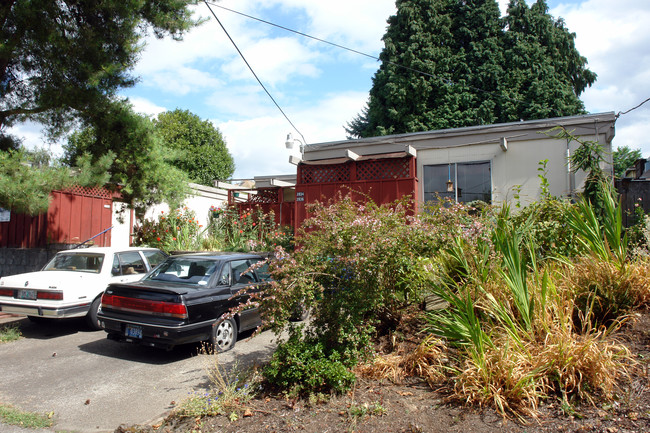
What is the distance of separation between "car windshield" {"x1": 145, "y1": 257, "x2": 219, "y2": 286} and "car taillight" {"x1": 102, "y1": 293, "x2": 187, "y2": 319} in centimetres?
65

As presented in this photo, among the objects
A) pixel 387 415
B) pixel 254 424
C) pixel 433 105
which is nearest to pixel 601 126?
pixel 387 415

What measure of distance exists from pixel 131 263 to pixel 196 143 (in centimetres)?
2217

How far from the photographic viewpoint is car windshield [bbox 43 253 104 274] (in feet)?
27.7

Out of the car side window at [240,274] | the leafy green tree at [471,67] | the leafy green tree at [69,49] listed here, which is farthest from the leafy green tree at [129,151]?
the leafy green tree at [471,67]

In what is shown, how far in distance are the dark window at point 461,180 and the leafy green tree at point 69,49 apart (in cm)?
746

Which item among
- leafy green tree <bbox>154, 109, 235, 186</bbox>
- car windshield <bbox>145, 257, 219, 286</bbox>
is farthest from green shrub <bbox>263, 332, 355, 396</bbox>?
leafy green tree <bbox>154, 109, 235, 186</bbox>

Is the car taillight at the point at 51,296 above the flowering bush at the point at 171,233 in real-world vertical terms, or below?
below

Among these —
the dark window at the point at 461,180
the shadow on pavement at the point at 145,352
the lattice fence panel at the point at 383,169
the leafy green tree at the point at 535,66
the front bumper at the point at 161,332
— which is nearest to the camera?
the front bumper at the point at 161,332

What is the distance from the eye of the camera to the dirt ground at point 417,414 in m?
3.39

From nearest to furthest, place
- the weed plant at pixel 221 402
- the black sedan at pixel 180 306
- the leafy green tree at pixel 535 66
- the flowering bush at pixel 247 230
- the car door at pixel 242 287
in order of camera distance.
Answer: the weed plant at pixel 221 402 < the black sedan at pixel 180 306 < the car door at pixel 242 287 < the flowering bush at pixel 247 230 < the leafy green tree at pixel 535 66

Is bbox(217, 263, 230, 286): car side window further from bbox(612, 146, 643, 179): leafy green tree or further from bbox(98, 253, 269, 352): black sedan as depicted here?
bbox(612, 146, 643, 179): leafy green tree

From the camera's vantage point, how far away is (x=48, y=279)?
7777mm

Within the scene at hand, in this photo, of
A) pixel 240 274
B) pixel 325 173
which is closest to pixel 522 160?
pixel 325 173

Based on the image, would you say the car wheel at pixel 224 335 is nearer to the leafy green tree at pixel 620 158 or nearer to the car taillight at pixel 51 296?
the car taillight at pixel 51 296
